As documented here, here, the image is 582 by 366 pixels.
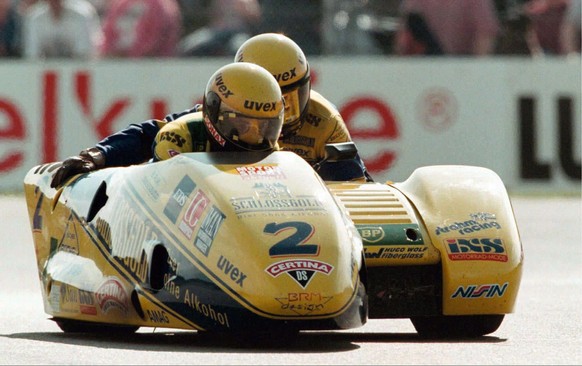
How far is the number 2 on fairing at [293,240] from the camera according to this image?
7.35 m

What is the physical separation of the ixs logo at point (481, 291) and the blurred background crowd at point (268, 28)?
1090 centimetres

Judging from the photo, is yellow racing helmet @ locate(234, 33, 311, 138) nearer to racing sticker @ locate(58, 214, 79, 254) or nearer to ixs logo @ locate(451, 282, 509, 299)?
racing sticker @ locate(58, 214, 79, 254)

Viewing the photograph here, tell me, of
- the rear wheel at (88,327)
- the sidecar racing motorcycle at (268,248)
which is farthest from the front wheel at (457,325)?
the rear wheel at (88,327)

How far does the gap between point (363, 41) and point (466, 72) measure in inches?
49.1

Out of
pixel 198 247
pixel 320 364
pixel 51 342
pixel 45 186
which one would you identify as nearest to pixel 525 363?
pixel 320 364

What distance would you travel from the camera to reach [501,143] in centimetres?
1878

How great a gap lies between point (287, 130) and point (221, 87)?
1405 millimetres

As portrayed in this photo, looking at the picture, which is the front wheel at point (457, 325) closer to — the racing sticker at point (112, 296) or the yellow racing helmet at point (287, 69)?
the yellow racing helmet at point (287, 69)

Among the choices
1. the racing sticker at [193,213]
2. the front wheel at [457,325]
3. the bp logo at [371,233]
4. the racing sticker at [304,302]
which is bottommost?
the front wheel at [457,325]

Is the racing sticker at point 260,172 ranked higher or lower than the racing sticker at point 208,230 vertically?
higher

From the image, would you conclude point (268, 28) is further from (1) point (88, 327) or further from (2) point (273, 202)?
(2) point (273, 202)

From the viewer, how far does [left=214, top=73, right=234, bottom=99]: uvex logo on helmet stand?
8.13 m

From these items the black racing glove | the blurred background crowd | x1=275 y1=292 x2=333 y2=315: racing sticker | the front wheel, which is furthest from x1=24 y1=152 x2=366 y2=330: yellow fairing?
the blurred background crowd

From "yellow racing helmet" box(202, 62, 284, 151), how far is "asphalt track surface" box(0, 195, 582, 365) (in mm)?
973
